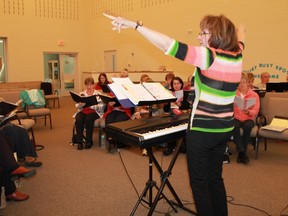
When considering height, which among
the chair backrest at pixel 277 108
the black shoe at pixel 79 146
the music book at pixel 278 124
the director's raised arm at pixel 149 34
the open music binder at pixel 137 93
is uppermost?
the director's raised arm at pixel 149 34

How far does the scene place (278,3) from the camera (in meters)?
7.37

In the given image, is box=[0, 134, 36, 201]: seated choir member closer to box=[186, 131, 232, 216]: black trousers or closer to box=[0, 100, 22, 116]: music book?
box=[0, 100, 22, 116]: music book

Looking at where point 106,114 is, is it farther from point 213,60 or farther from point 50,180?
point 213,60

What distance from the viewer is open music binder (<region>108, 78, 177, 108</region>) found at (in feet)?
7.72

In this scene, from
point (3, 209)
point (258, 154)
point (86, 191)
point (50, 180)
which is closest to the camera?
point (3, 209)

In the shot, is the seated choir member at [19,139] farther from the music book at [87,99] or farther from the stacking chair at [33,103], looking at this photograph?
the stacking chair at [33,103]

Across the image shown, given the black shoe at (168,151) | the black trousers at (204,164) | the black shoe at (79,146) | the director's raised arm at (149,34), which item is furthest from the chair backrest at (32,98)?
the black trousers at (204,164)

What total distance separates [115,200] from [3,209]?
110 centimetres

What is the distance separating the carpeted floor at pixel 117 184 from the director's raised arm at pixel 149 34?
1782 millimetres

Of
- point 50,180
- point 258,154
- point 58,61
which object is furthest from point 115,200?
point 58,61

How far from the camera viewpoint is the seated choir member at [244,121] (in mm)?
4230

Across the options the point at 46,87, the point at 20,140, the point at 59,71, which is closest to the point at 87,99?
the point at 20,140

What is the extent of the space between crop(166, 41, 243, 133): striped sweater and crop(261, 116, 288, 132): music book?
262cm

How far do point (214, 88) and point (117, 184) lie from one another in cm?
215
